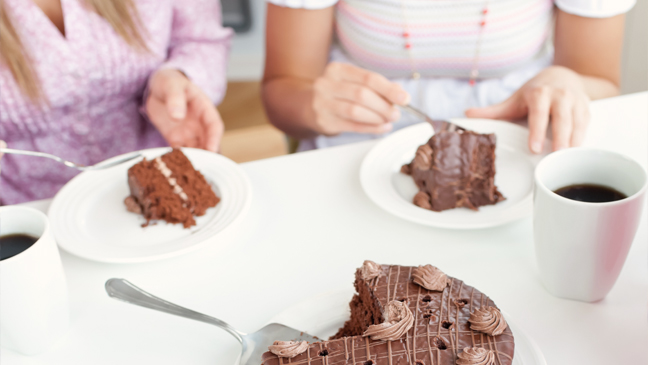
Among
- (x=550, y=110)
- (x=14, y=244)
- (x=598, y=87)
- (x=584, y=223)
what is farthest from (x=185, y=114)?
(x=598, y=87)

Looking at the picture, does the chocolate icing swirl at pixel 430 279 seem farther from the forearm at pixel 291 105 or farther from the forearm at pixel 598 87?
the forearm at pixel 598 87

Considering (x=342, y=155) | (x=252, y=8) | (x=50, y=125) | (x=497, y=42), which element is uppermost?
(x=497, y=42)

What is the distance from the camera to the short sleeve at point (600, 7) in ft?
4.81

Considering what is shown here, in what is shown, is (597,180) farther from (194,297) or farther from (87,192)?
(87,192)

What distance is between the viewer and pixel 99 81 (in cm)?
152

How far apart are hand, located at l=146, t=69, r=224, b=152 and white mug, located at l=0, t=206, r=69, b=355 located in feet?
1.79

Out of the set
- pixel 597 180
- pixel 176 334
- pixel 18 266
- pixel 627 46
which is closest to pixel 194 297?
pixel 176 334

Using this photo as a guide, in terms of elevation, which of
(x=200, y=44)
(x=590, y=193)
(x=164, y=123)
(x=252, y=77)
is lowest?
(x=252, y=77)

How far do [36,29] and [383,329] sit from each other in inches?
48.8

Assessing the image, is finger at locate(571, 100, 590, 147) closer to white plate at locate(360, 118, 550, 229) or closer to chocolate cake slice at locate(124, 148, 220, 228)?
white plate at locate(360, 118, 550, 229)

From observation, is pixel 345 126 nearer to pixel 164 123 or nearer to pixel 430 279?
pixel 164 123

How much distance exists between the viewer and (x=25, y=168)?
153 centimetres

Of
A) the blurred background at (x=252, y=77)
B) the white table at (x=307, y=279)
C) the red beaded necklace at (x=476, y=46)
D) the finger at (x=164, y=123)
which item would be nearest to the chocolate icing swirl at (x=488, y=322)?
the white table at (x=307, y=279)

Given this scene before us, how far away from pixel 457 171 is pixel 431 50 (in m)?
0.68
